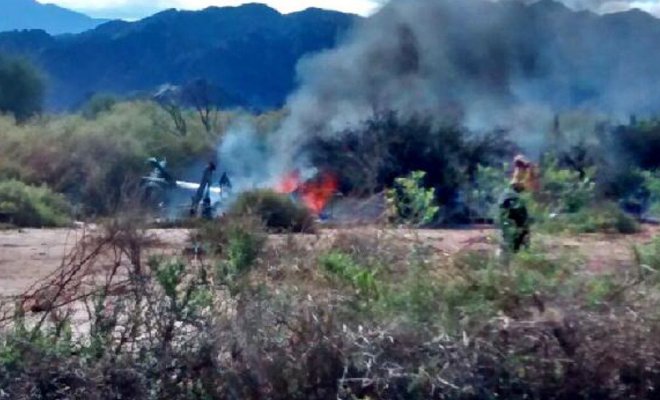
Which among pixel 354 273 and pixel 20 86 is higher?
pixel 20 86

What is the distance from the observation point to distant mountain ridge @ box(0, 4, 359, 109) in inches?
3049

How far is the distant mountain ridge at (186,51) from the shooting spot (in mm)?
77438

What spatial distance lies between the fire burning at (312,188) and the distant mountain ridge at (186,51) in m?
41.3

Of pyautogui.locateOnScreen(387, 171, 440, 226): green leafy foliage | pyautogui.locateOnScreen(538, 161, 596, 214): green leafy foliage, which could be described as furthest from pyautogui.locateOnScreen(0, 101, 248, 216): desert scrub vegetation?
pyautogui.locateOnScreen(387, 171, 440, 226): green leafy foliage

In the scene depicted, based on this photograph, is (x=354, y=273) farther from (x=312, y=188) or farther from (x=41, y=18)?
(x=41, y=18)

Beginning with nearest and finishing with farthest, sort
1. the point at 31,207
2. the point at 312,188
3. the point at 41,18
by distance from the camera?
the point at 31,207 → the point at 312,188 → the point at 41,18

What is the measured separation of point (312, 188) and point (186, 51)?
186ft

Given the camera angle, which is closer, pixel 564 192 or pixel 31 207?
pixel 564 192

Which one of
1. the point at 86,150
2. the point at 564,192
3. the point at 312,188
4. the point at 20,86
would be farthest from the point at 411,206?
the point at 20,86

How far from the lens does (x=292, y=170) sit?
34031 millimetres

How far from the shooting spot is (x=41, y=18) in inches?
3671

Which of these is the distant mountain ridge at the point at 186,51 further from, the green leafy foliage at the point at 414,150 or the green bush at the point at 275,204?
the green bush at the point at 275,204

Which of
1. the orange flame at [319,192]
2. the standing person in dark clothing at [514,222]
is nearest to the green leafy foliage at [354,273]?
the standing person in dark clothing at [514,222]

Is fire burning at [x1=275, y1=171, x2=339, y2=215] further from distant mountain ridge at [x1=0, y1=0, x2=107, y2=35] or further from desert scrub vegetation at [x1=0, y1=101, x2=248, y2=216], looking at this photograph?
distant mountain ridge at [x1=0, y1=0, x2=107, y2=35]
